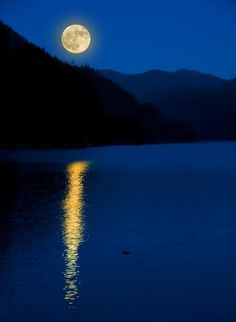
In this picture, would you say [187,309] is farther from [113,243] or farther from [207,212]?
[207,212]

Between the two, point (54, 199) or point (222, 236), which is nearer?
point (222, 236)

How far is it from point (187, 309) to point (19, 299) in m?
6.09

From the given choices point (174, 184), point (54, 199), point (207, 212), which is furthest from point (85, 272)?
point (174, 184)

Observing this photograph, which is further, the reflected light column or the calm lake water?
the reflected light column

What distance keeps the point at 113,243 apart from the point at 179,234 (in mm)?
5470

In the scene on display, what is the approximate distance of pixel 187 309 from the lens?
21.1 metres

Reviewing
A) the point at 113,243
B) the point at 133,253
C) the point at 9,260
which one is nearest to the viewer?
the point at 9,260

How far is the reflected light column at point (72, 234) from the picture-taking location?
78.2 ft

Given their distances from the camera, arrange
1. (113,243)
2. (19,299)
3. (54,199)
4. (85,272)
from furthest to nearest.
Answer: (54,199)
(113,243)
(85,272)
(19,299)

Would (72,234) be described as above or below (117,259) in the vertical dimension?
below

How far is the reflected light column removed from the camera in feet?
78.2

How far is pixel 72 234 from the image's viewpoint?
3644cm

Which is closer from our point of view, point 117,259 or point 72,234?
point 117,259

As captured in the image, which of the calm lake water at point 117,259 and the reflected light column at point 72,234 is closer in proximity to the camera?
the calm lake water at point 117,259
